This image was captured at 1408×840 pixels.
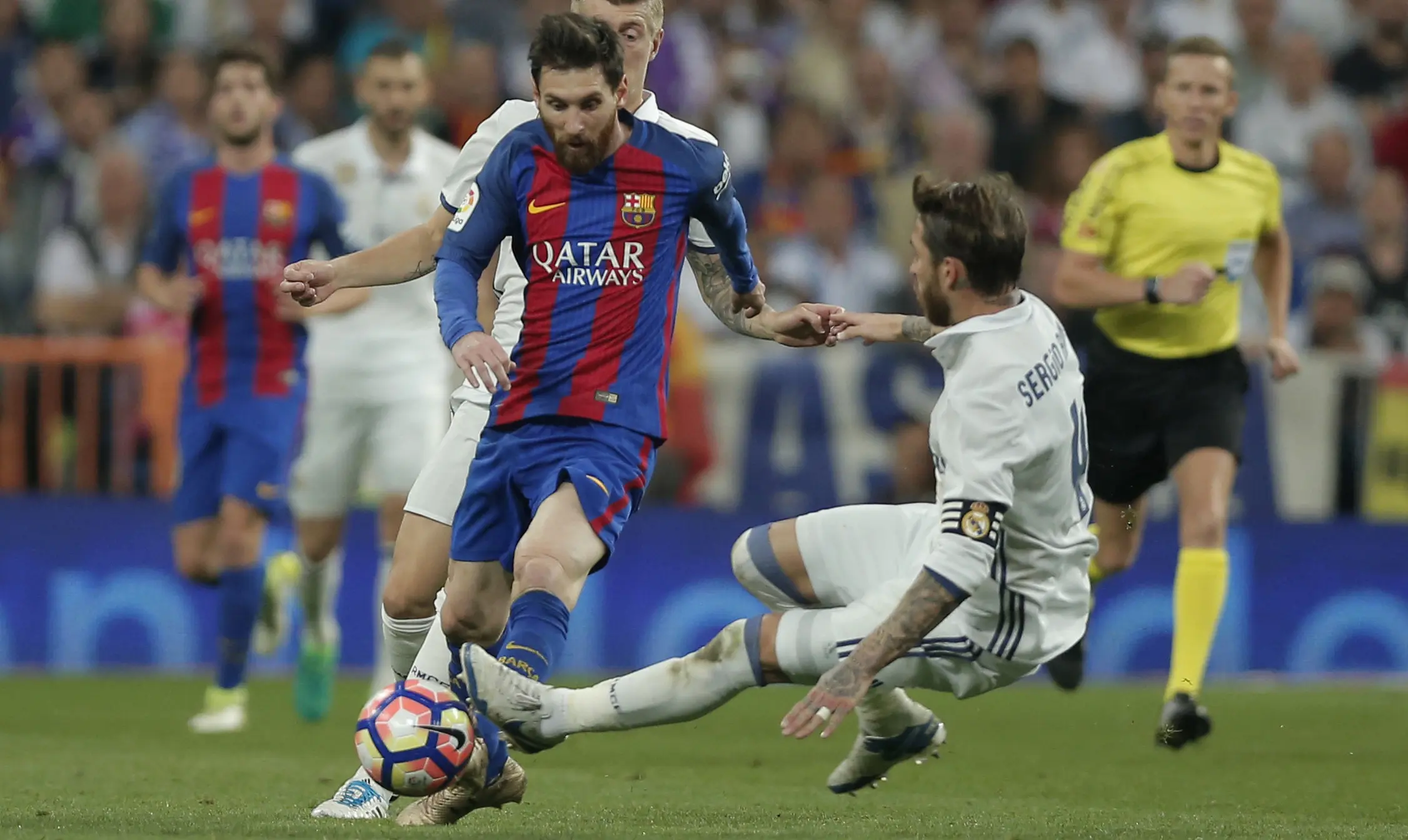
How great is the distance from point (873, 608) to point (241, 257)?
16.0 feet

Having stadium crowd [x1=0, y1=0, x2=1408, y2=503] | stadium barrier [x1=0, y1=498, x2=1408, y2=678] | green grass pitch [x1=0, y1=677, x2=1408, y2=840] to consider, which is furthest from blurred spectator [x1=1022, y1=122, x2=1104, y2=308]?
green grass pitch [x1=0, y1=677, x2=1408, y2=840]

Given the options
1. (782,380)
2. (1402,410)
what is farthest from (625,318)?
(1402,410)

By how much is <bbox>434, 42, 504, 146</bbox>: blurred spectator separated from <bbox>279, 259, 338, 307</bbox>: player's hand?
7961 mm

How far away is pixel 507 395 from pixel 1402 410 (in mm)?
7809

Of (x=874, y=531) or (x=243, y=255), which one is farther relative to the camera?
(x=243, y=255)

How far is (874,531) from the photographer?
584cm

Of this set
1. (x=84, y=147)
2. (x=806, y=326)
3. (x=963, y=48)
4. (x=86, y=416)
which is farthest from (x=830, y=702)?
(x=963, y=48)

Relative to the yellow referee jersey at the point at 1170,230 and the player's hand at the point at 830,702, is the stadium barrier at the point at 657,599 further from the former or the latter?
the player's hand at the point at 830,702

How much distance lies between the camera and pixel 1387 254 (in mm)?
13555

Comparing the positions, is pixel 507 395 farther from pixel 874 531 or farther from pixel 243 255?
pixel 243 255

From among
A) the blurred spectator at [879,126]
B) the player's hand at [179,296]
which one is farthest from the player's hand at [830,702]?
the blurred spectator at [879,126]

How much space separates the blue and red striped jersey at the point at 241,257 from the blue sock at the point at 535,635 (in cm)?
420

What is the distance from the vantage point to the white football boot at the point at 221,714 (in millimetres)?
9211

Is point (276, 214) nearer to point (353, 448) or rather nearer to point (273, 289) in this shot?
point (273, 289)
